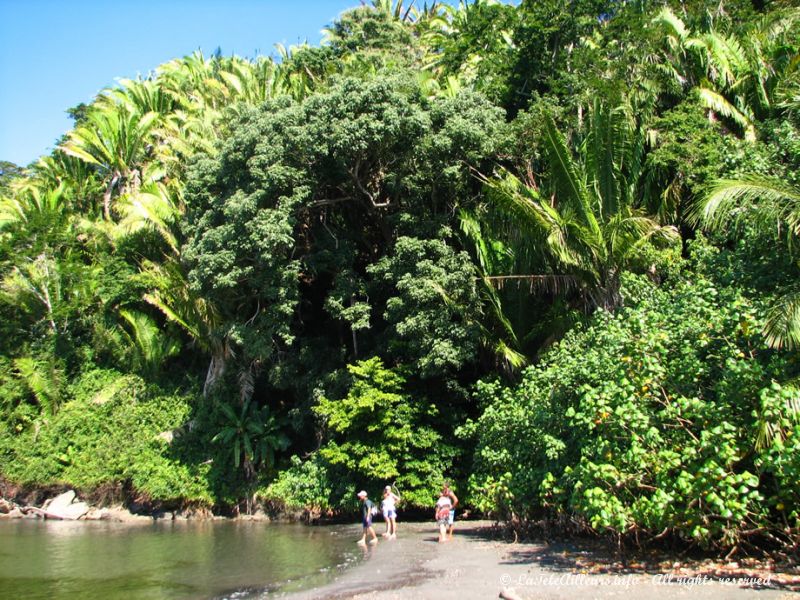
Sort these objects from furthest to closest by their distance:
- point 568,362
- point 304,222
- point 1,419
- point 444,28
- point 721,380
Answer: point 444,28 < point 1,419 < point 304,222 < point 568,362 < point 721,380

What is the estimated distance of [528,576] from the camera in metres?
8.99

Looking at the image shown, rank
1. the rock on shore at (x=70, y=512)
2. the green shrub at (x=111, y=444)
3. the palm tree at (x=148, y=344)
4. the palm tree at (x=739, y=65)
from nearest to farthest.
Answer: the palm tree at (x=739, y=65) < the green shrub at (x=111, y=444) < the rock on shore at (x=70, y=512) < the palm tree at (x=148, y=344)

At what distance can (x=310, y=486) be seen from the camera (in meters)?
17.8

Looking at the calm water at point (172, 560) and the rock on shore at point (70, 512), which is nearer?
the calm water at point (172, 560)

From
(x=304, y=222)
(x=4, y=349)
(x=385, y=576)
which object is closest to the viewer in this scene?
(x=385, y=576)

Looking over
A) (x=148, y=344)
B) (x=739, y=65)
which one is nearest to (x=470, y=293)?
(x=739, y=65)

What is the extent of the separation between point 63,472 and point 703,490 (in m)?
21.7

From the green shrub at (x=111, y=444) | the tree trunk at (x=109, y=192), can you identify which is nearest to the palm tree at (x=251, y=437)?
the green shrub at (x=111, y=444)

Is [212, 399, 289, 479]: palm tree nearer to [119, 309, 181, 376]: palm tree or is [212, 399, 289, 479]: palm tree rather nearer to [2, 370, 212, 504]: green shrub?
[2, 370, 212, 504]: green shrub

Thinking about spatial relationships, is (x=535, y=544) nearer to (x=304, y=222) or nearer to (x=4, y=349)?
(x=304, y=222)

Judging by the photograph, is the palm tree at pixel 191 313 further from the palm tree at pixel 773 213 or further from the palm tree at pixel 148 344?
the palm tree at pixel 773 213

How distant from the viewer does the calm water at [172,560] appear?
10.7 metres

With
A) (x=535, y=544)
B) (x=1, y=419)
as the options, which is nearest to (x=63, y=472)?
(x=1, y=419)

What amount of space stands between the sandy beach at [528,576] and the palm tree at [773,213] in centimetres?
285
